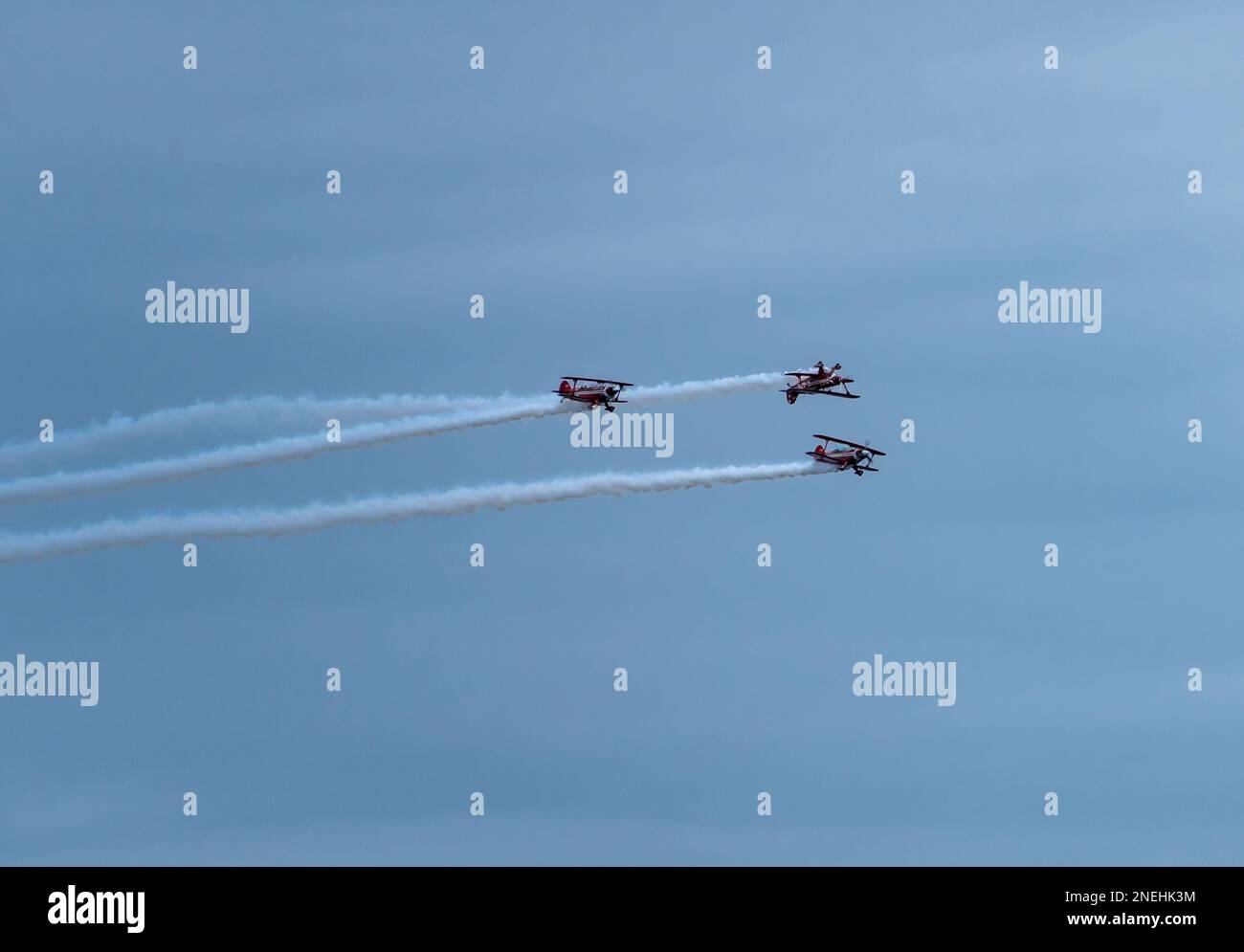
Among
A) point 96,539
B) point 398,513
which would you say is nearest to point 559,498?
point 398,513
